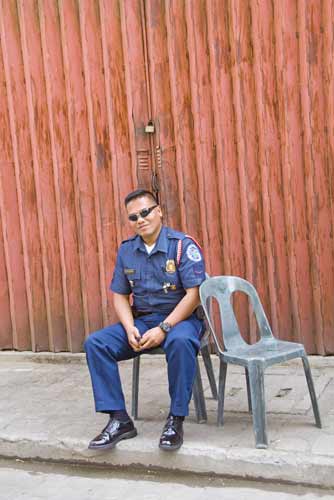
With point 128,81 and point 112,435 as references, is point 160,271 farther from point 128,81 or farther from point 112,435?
point 128,81

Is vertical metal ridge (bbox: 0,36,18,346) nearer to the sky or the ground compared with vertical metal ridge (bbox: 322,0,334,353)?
nearer to the ground

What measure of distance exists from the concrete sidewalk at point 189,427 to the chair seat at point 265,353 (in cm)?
44

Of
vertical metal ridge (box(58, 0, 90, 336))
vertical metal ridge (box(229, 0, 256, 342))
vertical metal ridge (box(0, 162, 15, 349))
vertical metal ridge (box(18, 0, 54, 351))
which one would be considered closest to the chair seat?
vertical metal ridge (box(229, 0, 256, 342))

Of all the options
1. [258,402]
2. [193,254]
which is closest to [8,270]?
[193,254]

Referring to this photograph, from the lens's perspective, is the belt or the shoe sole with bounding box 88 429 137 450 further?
the belt

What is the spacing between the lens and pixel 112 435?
4223mm

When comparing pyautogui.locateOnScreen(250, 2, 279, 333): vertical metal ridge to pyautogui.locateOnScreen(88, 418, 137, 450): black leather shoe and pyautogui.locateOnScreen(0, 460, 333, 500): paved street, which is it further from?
pyautogui.locateOnScreen(0, 460, 333, 500): paved street

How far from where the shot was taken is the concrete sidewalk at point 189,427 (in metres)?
3.91

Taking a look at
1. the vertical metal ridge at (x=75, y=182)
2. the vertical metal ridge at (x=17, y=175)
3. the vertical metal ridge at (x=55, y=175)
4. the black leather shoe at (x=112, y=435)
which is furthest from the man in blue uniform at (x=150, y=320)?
the vertical metal ridge at (x=17, y=175)

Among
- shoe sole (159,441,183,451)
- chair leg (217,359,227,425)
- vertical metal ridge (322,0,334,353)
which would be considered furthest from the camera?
vertical metal ridge (322,0,334,353)

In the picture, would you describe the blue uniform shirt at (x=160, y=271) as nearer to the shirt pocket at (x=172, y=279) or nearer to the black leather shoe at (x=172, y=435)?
the shirt pocket at (x=172, y=279)

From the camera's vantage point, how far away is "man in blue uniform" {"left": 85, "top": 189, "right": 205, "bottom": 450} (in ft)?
13.4

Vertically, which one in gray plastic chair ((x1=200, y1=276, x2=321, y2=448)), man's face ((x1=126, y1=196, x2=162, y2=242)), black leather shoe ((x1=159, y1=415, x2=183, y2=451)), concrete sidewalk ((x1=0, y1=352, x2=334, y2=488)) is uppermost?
man's face ((x1=126, y1=196, x2=162, y2=242))

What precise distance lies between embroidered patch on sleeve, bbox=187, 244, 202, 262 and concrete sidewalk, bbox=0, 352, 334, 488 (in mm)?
963
